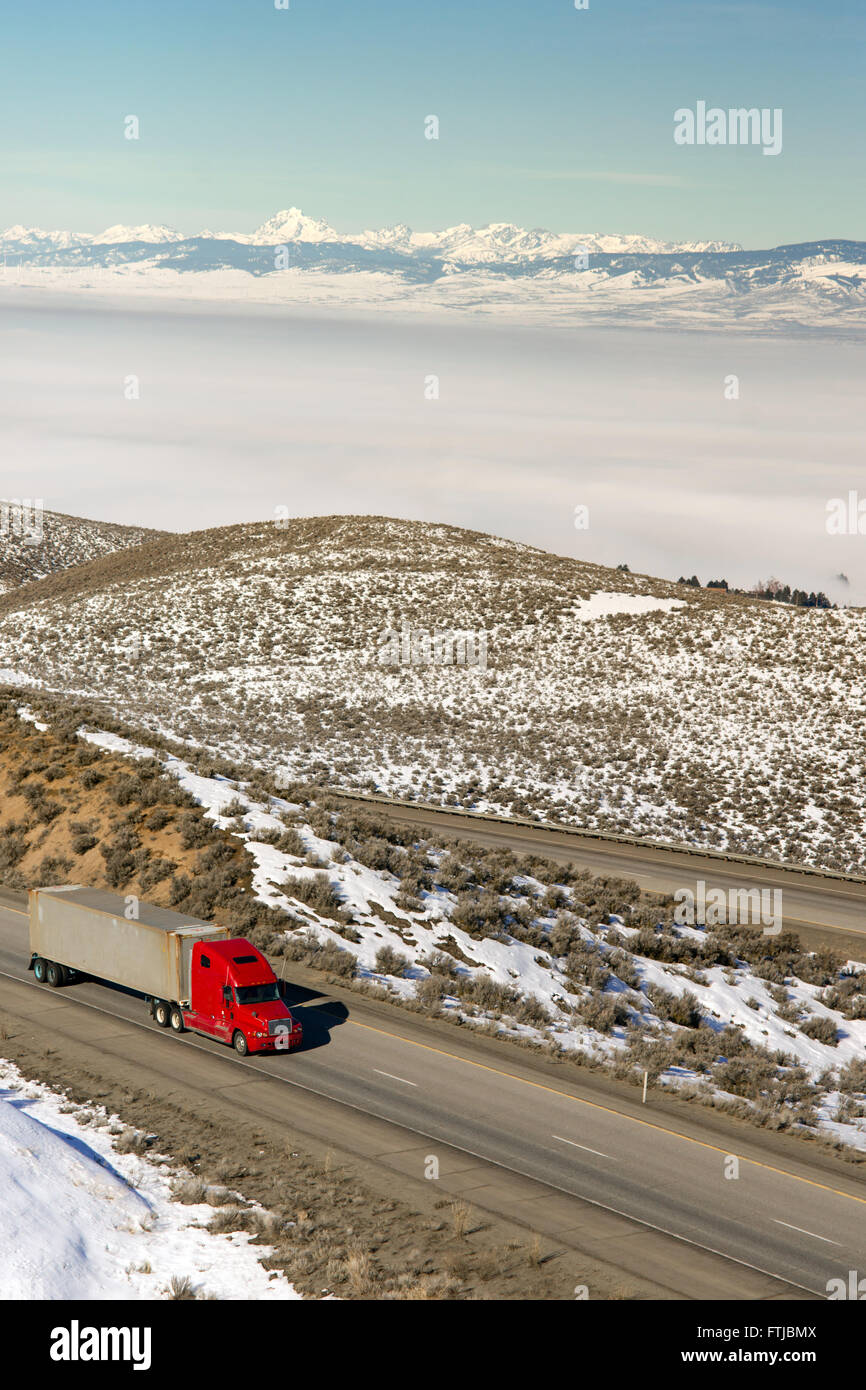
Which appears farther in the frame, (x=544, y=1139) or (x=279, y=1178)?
(x=544, y=1139)

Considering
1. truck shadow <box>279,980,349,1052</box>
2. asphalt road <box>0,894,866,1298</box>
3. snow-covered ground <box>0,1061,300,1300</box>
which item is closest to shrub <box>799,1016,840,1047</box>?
asphalt road <box>0,894,866,1298</box>

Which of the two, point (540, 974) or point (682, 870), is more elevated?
point (540, 974)

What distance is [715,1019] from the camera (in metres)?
27.2

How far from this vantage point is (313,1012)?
23938 mm

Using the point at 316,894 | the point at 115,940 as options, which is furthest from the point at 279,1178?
the point at 316,894

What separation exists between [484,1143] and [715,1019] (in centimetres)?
1076

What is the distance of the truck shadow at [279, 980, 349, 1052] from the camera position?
22.5 m

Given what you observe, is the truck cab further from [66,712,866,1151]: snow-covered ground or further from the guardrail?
the guardrail

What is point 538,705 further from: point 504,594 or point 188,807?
point 188,807

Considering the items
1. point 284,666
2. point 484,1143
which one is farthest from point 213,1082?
point 284,666

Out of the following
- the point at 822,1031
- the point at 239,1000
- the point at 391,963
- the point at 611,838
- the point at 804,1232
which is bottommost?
the point at 611,838

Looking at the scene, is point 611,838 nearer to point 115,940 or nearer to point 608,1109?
point 608,1109

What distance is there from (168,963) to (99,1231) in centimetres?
814

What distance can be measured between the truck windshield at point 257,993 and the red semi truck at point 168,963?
0.06 feet
